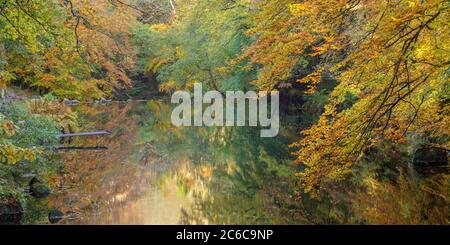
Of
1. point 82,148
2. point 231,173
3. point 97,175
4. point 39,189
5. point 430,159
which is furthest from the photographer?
point 82,148

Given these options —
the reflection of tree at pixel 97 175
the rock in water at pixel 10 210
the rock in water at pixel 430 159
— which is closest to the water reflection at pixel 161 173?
the reflection of tree at pixel 97 175

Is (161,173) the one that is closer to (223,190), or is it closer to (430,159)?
(223,190)

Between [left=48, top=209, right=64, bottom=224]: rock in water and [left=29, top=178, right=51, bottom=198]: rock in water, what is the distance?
1.37 m

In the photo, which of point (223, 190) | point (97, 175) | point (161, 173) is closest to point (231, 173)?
point (223, 190)

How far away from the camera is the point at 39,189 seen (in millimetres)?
11469

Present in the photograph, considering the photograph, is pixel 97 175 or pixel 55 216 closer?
pixel 55 216

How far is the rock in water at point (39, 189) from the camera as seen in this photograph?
37.1ft

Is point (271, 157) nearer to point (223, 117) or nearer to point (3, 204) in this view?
point (3, 204)

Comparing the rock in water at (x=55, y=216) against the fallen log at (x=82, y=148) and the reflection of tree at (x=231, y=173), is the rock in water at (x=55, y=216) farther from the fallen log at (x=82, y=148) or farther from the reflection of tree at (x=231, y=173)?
the fallen log at (x=82, y=148)

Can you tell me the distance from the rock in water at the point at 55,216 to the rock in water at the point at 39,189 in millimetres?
1367

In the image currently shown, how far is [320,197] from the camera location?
35.5 ft

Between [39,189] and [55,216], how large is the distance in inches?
72.5

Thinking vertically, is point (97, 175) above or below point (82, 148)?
below

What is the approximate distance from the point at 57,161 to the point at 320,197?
7.99 m
